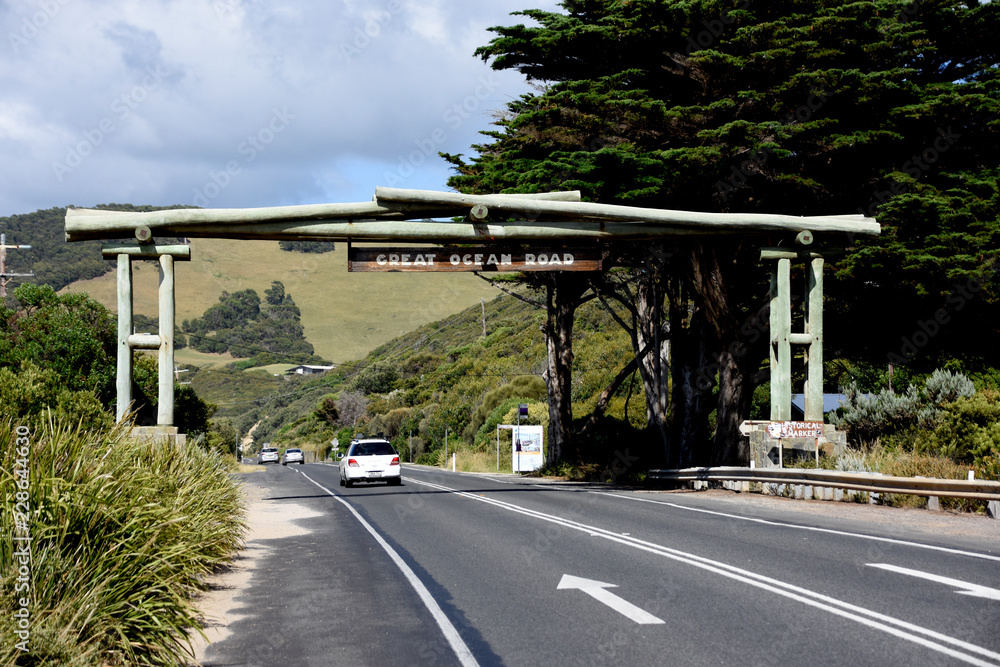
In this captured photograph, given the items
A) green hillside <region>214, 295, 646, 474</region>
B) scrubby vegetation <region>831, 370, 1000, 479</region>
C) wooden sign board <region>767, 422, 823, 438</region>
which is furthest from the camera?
green hillside <region>214, 295, 646, 474</region>

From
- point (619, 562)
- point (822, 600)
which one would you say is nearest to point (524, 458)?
point (619, 562)

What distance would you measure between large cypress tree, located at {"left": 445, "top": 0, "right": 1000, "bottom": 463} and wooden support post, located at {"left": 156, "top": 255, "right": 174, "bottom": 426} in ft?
29.4

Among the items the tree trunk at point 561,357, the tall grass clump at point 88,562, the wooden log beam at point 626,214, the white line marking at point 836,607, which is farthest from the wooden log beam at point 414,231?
the tree trunk at point 561,357

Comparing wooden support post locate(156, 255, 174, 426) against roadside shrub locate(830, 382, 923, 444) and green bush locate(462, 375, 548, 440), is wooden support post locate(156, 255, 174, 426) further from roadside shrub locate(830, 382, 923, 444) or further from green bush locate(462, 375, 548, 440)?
green bush locate(462, 375, 548, 440)

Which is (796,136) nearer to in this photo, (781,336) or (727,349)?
(781,336)

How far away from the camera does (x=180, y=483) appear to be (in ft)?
37.0

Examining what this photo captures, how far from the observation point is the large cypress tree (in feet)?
67.5

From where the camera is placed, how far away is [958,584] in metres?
8.74

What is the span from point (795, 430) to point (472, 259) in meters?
8.07

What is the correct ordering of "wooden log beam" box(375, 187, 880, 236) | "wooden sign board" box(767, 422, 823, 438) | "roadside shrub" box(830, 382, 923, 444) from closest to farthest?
1. "wooden log beam" box(375, 187, 880, 236)
2. "wooden sign board" box(767, 422, 823, 438)
3. "roadside shrub" box(830, 382, 923, 444)

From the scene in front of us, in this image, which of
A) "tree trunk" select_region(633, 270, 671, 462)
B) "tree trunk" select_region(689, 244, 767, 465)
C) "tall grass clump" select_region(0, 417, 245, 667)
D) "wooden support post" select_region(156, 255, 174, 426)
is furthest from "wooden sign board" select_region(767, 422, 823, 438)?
"tall grass clump" select_region(0, 417, 245, 667)

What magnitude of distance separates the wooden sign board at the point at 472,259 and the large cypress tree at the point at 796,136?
12.7 ft

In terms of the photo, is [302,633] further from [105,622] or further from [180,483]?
[180,483]

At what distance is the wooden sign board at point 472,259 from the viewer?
17.6 m
